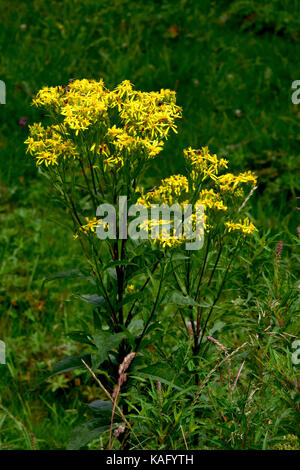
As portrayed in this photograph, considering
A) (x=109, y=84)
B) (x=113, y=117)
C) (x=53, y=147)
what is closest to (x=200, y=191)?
(x=113, y=117)

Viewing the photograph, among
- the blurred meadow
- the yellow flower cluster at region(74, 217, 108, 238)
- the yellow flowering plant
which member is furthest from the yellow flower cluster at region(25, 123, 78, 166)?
the blurred meadow

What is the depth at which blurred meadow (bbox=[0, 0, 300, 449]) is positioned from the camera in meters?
2.89

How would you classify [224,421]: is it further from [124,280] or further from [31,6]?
[31,6]

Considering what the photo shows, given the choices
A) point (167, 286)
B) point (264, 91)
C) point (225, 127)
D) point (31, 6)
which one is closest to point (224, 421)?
point (167, 286)

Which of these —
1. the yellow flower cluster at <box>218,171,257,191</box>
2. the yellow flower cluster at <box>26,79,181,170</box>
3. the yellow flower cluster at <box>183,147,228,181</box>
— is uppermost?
the yellow flower cluster at <box>26,79,181,170</box>

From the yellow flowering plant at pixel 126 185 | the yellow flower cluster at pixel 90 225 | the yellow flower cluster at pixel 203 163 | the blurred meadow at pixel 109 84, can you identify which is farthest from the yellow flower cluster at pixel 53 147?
the blurred meadow at pixel 109 84

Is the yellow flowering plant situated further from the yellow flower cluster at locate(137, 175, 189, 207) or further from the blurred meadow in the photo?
the blurred meadow

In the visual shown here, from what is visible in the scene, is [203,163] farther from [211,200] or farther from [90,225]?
[90,225]

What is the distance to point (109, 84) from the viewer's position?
8.47 feet

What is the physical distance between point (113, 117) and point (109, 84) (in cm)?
75

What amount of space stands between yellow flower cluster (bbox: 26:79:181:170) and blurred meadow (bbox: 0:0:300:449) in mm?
673

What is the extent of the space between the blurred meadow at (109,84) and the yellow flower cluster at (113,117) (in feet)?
2.21

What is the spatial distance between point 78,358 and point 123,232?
491 millimetres

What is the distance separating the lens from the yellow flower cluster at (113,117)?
5.82ft
